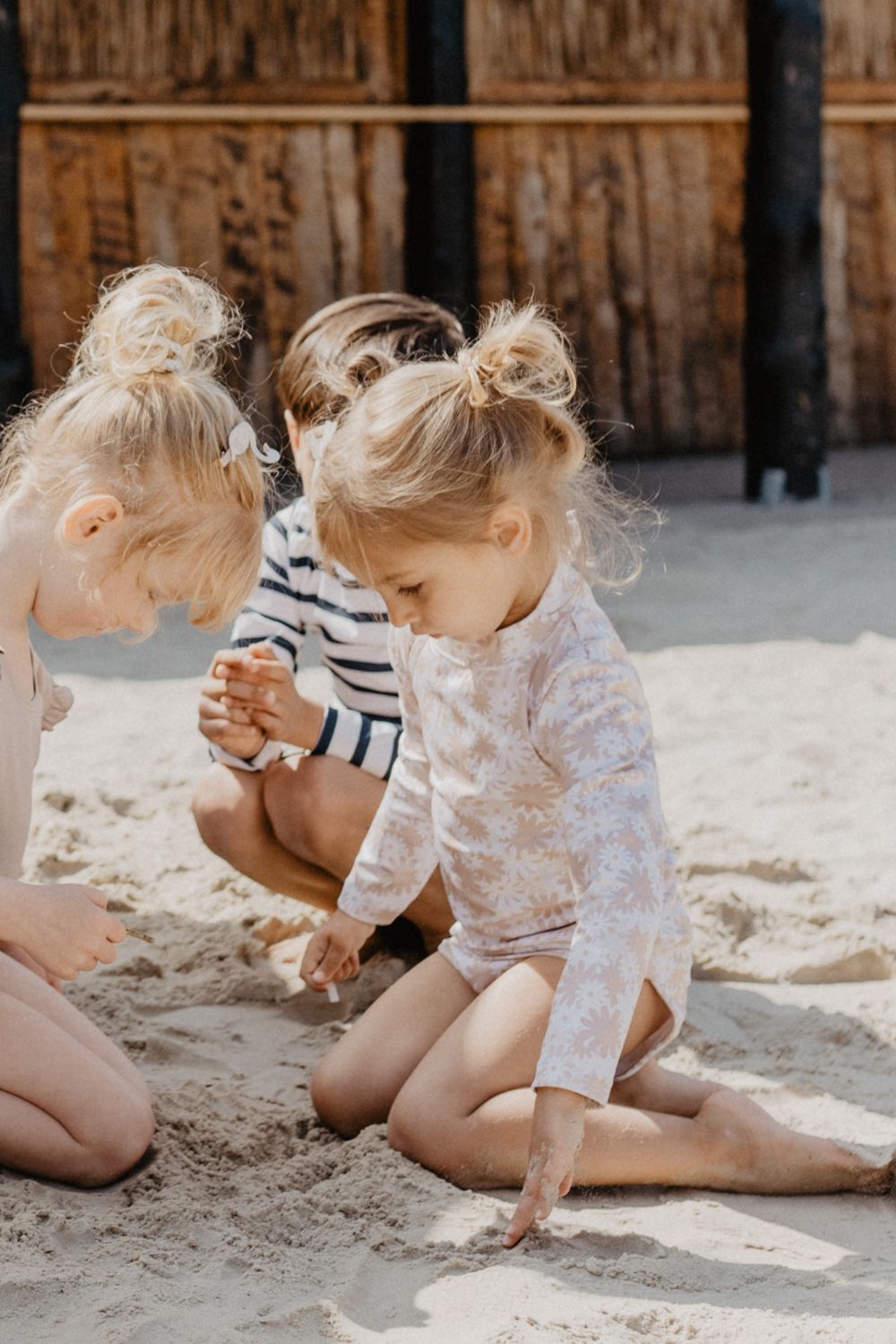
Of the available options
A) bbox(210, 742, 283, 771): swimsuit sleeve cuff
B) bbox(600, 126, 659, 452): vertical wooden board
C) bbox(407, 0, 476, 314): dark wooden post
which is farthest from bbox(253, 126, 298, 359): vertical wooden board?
bbox(210, 742, 283, 771): swimsuit sleeve cuff

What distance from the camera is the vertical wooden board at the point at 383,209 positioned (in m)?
6.22

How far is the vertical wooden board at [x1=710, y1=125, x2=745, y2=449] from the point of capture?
21.9ft

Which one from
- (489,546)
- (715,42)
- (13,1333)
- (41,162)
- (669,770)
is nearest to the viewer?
(13,1333)

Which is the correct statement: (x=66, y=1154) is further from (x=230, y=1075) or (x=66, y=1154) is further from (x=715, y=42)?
(x=715, y=42)

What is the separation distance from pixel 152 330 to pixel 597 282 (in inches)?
196

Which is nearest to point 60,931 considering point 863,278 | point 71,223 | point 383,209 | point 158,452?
point 158,452

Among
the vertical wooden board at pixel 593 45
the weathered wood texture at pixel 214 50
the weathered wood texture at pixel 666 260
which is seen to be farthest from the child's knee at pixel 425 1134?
the vertical wooden board at pixel 593 45

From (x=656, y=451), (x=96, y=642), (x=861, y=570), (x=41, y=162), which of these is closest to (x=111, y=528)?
(x=96, y=642)

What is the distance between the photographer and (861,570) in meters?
4.73

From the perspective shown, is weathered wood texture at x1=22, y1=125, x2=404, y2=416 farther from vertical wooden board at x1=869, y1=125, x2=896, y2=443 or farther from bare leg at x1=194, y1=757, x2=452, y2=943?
bare leg at x1=194, y1=757, x2=452, y2=943

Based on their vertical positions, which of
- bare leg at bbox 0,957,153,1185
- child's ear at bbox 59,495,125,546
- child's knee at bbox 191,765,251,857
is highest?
child's ear at bbox 59,495,125,546

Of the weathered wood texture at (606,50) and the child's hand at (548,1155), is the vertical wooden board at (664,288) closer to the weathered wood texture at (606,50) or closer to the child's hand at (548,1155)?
the weathered wood texture at (606,50)

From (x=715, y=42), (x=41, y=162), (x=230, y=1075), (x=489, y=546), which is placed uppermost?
(x=715, y=42)

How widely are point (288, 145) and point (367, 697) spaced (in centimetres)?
418
